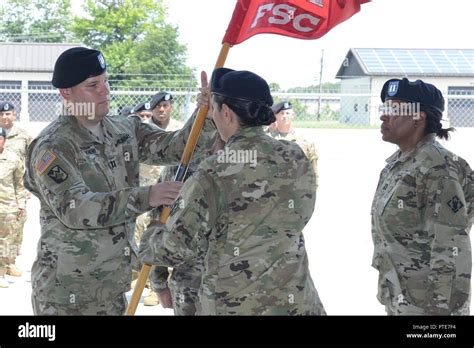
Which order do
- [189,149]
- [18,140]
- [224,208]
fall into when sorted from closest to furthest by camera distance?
[224,208], [189,149], [18,140]

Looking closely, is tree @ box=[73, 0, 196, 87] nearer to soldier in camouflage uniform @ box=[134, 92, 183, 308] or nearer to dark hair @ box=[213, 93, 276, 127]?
soldier in camouflage uniform @ box=[134, 92, 183, 308]

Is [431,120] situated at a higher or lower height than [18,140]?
higher

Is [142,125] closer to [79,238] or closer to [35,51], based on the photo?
[79,238]

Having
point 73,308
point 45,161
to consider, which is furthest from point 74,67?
point 73,308

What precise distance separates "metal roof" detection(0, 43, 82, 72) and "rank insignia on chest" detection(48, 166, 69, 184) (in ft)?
92.2

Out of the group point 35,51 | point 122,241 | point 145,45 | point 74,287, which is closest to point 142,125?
point 122,241

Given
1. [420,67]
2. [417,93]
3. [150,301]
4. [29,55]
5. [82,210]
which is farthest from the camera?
[29,55]

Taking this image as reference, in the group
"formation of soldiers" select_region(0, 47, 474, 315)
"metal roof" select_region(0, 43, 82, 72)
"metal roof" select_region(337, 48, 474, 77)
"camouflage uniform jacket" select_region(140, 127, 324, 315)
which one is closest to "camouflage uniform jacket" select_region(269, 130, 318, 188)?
"formation of soldiers" select_region(0, 47, 474, 315)

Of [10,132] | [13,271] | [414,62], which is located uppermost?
[10,132]

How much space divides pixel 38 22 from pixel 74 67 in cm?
4578

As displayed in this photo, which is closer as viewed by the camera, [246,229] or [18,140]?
[246,229]

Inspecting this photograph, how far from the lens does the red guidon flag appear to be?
14.3 feet

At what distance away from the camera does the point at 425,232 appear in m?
3.97

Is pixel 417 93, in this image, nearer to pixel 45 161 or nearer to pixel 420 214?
pixel 420 214
